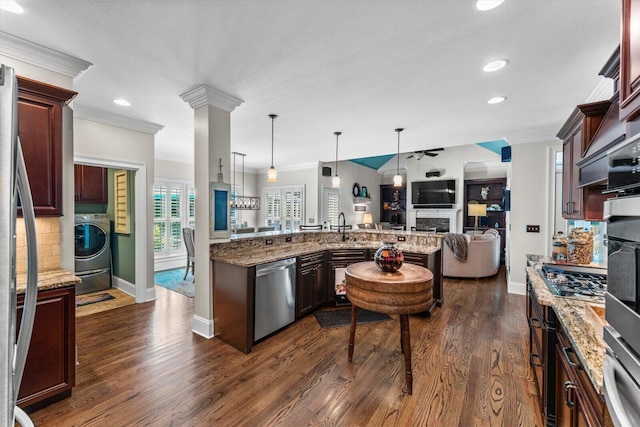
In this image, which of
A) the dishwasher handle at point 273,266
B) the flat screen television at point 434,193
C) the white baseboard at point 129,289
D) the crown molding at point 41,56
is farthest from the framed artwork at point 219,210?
the flat screen television at point 434,193

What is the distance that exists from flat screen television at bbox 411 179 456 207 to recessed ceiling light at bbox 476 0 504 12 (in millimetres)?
7160

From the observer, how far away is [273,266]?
9.42 feet

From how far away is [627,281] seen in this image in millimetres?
756

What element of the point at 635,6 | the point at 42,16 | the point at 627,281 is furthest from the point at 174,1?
the point at 627,281

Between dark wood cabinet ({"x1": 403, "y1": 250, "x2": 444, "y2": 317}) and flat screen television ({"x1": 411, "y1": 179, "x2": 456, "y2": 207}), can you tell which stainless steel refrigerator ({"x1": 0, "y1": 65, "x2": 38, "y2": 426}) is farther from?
flat screen television ({"x1": 411, "y1": 179, "x2": 456, "y2": 207})

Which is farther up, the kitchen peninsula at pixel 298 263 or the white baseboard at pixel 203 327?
the kitchen peninsula at pixel 298 263

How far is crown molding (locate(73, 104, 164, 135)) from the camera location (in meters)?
3.29

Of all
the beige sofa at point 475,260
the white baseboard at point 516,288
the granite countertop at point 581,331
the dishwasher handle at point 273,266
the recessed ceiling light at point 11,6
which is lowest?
the white baseboard at point 516,288

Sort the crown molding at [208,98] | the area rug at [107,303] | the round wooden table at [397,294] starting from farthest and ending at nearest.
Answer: the area rug at [107,303] < the crown molding at [208,98] < the round wooden table at [397,294]

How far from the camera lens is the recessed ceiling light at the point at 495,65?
2250 millimetres

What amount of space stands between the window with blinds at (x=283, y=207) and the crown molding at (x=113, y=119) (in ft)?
13.5

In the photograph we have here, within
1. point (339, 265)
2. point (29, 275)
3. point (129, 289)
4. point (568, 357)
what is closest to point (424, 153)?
point (339, 265)

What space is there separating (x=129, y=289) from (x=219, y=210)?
2.72 metres

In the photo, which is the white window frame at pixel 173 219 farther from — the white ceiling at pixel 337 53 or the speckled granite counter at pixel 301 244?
the speckled granite counter at pixel 301 244
